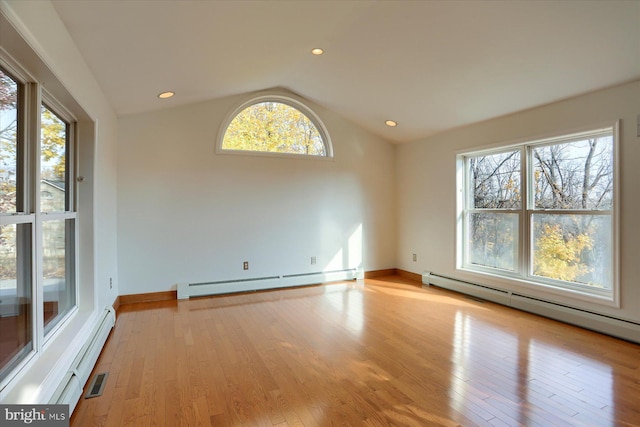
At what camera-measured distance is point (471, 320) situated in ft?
11.1

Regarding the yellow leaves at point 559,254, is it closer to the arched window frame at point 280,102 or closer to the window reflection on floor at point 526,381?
the window reflection on floor at point 526,381

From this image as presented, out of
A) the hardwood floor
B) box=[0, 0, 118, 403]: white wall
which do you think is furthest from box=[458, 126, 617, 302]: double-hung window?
box=[0, 0, 118, 403]: white wall

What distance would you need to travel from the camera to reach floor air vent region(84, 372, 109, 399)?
79.0 inches

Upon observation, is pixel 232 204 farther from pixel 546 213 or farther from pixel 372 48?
pixel 546 213

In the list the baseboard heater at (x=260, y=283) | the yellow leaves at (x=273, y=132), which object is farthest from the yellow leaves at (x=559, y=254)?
the yellow leaves at (x=273, y=132)

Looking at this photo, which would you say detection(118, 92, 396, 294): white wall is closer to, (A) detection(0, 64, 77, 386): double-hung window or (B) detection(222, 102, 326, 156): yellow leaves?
(B) detection(222, 102, 326, 156): yellow leaves

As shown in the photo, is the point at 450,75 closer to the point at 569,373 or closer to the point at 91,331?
the point at 569,373

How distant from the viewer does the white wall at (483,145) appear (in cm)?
286

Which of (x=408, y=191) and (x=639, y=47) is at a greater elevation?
(x=639, y=47)

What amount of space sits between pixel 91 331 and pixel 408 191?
14.7 ft

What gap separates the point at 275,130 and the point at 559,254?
381 centimetres

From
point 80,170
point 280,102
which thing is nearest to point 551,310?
point 280,102

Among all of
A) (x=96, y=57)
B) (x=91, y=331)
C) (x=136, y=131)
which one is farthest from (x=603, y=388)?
(x=136, y=131)

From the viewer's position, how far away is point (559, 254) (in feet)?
11.4
